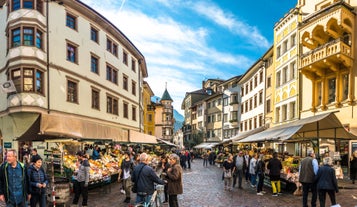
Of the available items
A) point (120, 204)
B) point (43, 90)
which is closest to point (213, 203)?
point (120, 204)

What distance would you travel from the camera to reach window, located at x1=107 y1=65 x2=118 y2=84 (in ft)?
102

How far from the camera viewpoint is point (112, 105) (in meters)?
31.8

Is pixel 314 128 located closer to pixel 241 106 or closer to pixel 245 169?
pixel 245 169

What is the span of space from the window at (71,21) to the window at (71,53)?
153 cm

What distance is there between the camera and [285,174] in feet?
48.5

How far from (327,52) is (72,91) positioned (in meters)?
19.0

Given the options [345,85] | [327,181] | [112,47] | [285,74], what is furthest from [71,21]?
[327,181]

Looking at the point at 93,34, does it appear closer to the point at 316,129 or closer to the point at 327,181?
the point at 316,129

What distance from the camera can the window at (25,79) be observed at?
1998 centimetres

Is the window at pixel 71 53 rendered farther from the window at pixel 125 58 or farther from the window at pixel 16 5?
the window at pixel 125 58

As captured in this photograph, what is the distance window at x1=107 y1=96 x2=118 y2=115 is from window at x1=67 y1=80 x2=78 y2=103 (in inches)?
253

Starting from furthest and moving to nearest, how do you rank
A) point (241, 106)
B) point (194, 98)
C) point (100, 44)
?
point (194, 98) < point (241, 106) < point (100, 44)

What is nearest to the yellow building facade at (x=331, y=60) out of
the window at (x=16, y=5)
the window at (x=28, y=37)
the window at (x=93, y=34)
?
the window at (x=93, y=34)

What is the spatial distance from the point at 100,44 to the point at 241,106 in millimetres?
29185
